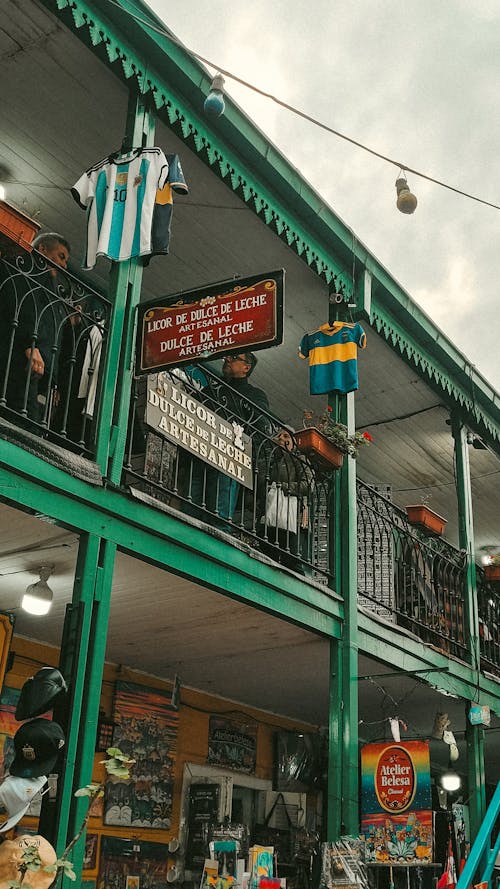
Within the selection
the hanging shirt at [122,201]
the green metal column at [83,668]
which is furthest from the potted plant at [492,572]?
the hanging shirt at [122,201]

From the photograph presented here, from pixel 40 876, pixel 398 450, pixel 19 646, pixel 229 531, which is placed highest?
pixel 398 450

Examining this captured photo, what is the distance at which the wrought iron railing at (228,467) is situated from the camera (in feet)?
22.2

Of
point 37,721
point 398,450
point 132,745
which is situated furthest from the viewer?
point 398,450

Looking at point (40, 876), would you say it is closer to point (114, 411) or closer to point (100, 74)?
point (114, 411)

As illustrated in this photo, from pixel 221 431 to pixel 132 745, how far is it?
12.9 feet

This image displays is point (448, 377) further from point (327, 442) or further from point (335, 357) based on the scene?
point (327, 442)

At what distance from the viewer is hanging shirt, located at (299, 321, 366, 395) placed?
8562 millimetres

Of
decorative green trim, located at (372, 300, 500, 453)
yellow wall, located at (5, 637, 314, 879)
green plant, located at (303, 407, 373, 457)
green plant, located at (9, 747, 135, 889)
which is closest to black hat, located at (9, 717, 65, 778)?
green plant, located at (9, 747, 135, 889)

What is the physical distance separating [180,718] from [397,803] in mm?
2978

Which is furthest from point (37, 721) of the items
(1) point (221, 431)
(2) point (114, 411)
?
(1) point (221, 431)

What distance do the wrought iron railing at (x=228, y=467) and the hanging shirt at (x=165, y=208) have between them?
952 millimetres

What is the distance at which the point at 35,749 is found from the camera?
513 centimetres

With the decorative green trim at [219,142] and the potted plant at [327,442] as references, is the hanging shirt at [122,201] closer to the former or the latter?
the decorative green trim at [219,142]

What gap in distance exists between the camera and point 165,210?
6.57m
